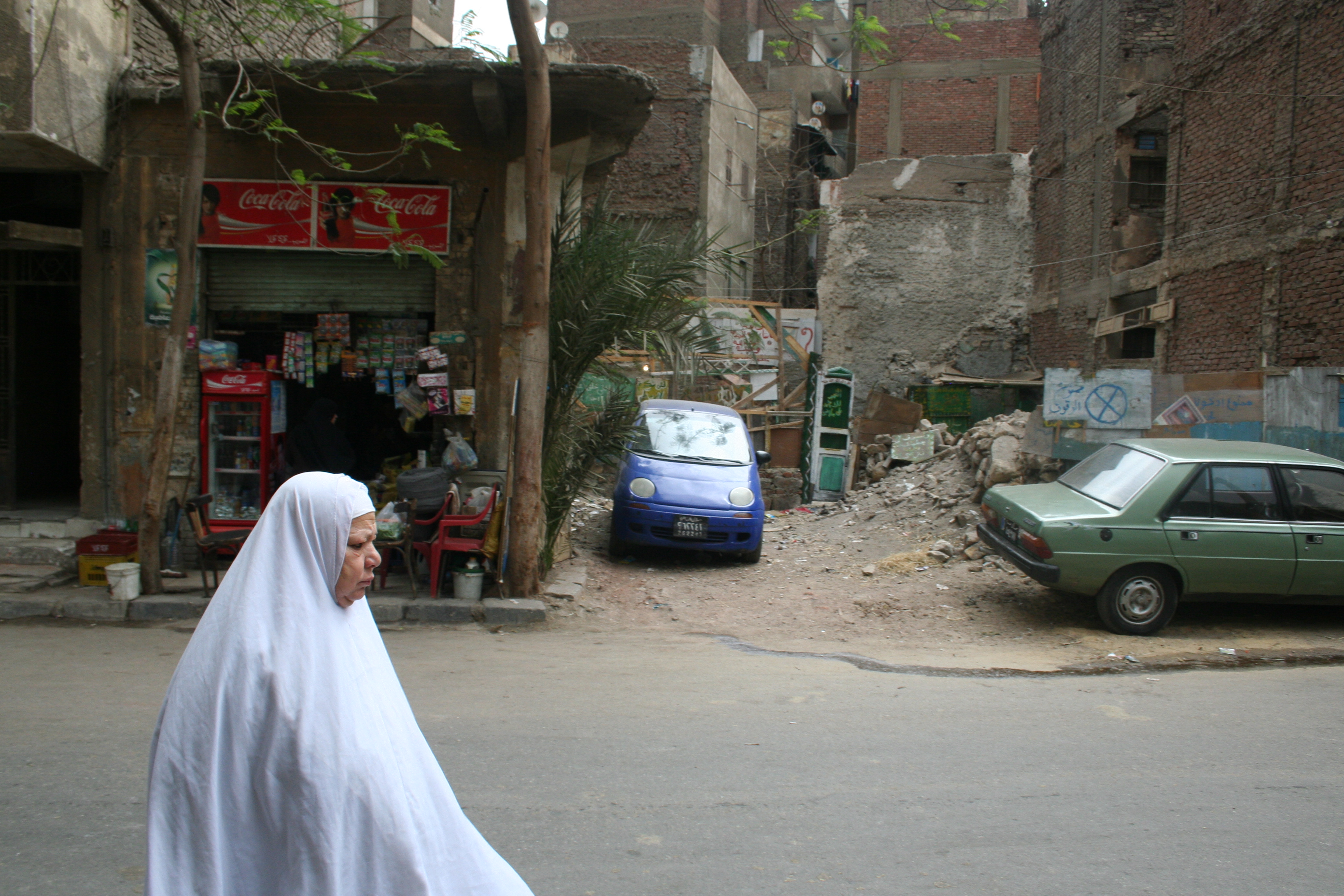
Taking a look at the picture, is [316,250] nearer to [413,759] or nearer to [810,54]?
[413,759]

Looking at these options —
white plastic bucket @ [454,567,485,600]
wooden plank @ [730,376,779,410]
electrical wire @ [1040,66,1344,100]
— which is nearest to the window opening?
electrical wire @ [1040,66,1344,100]

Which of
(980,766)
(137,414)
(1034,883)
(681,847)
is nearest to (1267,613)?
(980,766)

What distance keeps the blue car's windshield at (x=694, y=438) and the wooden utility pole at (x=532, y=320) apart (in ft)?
8.89

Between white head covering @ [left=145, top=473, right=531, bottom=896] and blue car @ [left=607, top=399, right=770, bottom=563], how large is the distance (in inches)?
274

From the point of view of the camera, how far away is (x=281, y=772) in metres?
1.88

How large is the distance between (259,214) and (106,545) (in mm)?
3394

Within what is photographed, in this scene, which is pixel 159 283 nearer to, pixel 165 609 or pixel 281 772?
pixel 165 609

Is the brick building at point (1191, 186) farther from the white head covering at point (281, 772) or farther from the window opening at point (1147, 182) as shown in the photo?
the white head covering at point (281, 772)

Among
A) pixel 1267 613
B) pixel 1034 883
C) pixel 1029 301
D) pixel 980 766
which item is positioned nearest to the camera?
pixel 1034 883

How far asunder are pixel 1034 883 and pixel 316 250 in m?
8.06

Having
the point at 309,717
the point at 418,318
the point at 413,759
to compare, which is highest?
the point at 418,318

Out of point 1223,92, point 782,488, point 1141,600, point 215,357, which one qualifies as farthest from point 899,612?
point 1223,92

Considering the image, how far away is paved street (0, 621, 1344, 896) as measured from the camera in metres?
3.20

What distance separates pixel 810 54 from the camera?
29594 millimetres
